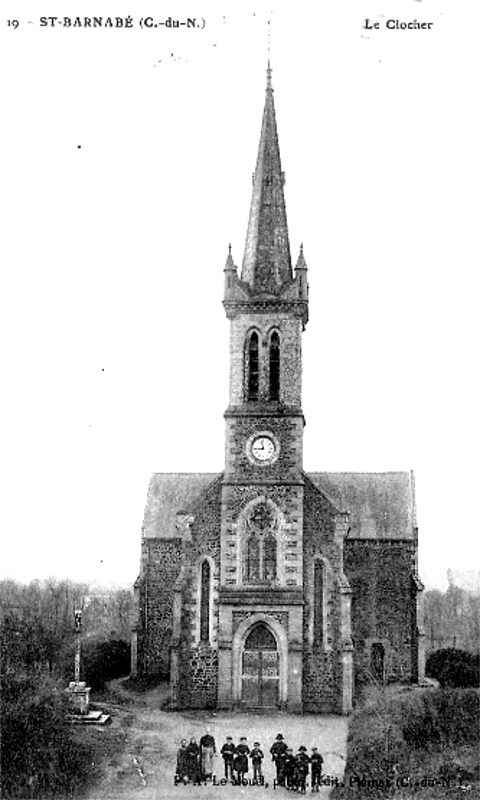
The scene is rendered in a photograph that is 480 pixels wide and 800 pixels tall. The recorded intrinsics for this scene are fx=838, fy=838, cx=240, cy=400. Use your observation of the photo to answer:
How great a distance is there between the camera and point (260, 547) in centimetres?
3272

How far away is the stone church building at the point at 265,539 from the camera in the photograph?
104 ft

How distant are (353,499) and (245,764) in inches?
830

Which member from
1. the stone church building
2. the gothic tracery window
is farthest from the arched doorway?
the gothic tracery window

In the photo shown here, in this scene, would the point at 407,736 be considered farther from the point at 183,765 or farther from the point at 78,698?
the point at 78,698

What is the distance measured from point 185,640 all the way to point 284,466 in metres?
7.76

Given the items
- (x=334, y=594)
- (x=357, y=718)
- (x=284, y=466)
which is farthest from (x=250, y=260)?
(x=357, y=718)

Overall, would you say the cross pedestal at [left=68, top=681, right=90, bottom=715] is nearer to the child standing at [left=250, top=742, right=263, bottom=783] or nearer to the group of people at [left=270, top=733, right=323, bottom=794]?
the child standing at [left=250, top=742, right=263, bottom=783]

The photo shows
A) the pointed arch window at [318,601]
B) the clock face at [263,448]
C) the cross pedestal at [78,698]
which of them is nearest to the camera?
the cross pedestal at [78,698]

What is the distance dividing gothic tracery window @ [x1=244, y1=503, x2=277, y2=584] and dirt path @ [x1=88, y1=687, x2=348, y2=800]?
5086 millimetres

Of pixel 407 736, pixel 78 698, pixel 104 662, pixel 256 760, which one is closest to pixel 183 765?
pixel 256 760

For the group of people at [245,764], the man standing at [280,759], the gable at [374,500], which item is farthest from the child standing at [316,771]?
the gable at [374,500]

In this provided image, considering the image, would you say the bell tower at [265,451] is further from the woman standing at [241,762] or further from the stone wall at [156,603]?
the woman standing at [241,762]

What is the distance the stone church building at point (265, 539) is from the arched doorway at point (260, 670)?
4 cm

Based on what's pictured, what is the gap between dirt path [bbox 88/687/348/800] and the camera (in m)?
21.4
